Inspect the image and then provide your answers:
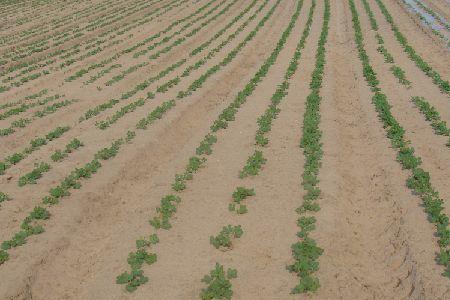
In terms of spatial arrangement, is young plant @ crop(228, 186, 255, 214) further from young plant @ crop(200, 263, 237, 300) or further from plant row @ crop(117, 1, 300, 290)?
young plant @ crop(200, 263, 237, 300)

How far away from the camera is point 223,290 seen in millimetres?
9805

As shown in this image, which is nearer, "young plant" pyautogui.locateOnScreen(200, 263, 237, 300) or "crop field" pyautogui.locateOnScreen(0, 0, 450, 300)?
"young plant" pyautogui.locateOnScreen(200, 263, 237, 300)

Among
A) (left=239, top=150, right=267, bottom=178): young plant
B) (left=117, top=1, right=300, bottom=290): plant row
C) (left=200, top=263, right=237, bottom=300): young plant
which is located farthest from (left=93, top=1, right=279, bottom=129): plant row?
(left=200, top=263, right=237, bottom=300): young plant

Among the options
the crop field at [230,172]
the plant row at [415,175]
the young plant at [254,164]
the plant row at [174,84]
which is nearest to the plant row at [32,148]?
the crop field at [230,172]

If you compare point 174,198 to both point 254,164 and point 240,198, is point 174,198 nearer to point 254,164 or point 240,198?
point 240,198

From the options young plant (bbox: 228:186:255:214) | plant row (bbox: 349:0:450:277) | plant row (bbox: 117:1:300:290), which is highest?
plant row (bbox: 117:1:300:290)

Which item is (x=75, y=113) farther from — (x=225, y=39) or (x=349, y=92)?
(x=225, y=39)

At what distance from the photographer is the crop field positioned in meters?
10.5

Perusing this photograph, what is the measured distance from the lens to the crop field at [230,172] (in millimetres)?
10469

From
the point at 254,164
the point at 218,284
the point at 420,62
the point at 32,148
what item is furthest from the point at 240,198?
the point at 420,62

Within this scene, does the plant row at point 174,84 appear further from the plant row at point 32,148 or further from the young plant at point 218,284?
the young plant at point 218,284

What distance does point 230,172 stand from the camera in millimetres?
14781

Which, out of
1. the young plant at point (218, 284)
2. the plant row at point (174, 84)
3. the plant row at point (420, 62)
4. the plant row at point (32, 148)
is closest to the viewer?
the young plant at point (218, 284)

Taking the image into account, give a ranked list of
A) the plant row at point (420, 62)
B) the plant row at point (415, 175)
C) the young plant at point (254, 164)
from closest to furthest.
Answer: the plant row at point (415, 175), the young plant at point (254, 164), the plant row at point (420, 62)
